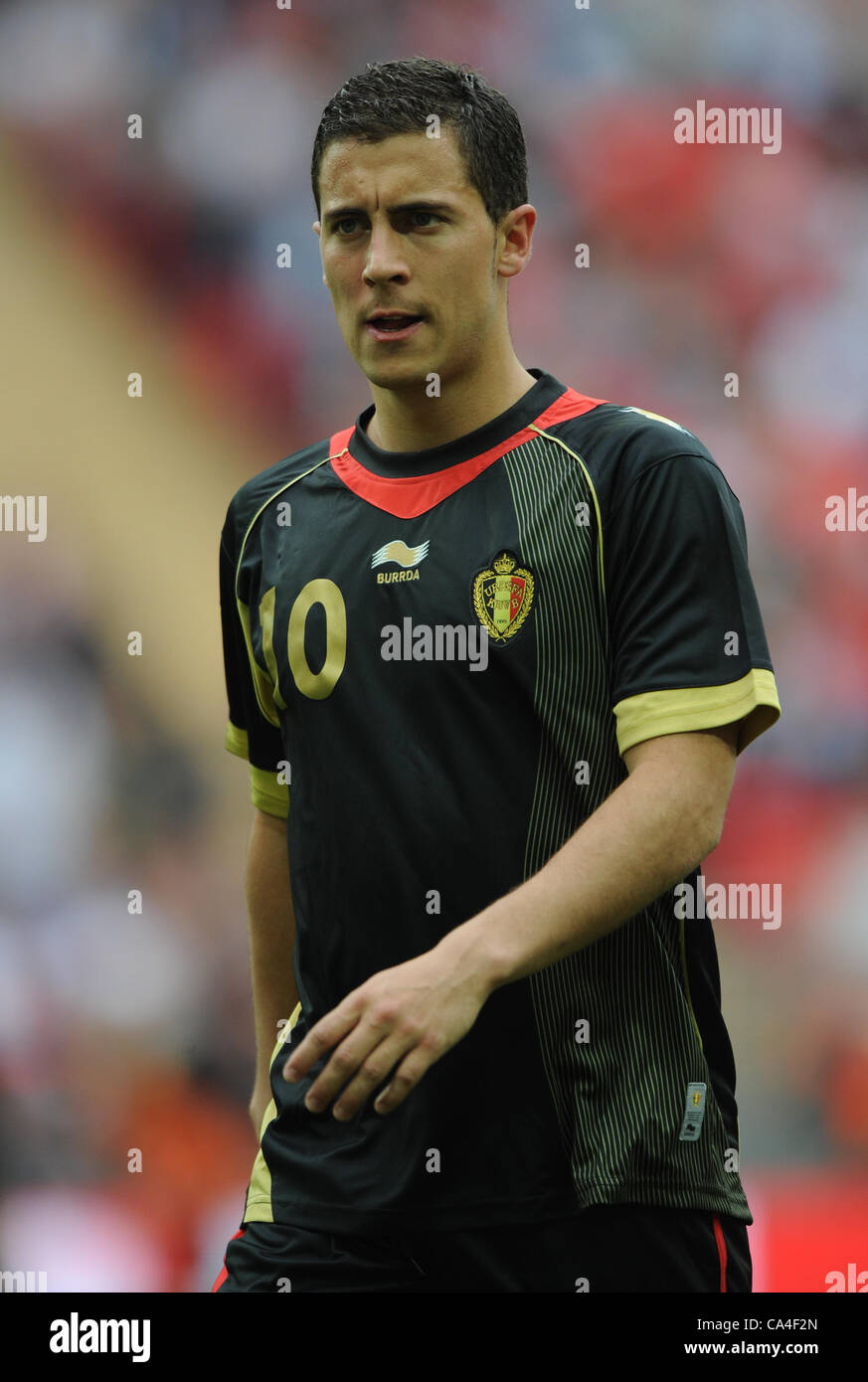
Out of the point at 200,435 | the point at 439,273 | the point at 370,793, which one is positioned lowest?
the point at 370,793

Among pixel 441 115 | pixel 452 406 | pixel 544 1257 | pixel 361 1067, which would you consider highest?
pixel 441 115

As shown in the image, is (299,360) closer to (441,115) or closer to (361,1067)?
(441,115)

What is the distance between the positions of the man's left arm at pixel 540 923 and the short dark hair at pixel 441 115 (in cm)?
70

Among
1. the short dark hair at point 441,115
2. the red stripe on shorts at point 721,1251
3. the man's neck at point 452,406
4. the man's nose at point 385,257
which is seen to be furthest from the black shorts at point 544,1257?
the short dark hair at point 441,115

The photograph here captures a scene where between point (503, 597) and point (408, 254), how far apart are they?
394 millimetres

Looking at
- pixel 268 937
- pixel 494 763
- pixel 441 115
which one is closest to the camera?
pixel 494 763

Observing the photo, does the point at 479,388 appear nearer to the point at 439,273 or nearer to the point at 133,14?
the point at 439,273

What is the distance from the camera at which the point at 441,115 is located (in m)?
1.85

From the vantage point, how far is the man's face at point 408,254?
180cm

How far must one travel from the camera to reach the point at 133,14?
420cm

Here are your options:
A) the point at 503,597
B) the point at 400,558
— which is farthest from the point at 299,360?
the point at 503,597

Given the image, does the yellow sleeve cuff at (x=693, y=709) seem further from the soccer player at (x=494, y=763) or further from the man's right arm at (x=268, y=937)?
the man's right arm at (x=268, y=937)

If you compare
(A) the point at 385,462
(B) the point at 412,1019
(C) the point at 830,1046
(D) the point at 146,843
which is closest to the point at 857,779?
(C) the point at 830,1046

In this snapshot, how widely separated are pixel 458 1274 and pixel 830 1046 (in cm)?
238
